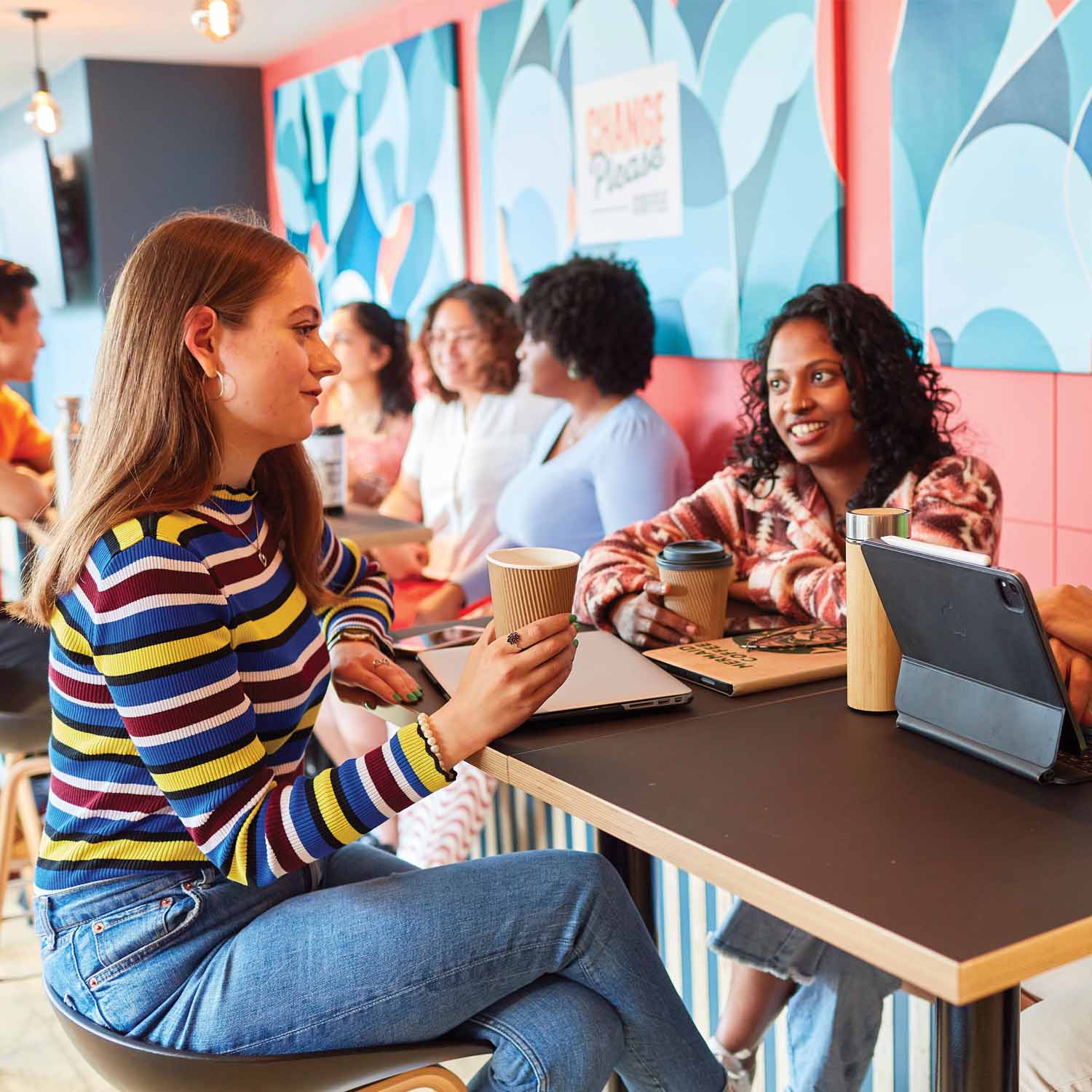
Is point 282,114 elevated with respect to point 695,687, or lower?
elevated

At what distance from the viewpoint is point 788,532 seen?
1903 mm

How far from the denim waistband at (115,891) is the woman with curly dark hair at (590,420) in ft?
5.84

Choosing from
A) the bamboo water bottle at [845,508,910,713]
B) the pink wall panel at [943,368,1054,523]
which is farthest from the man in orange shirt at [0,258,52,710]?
the pink wall panel at [943,368,1054,523]

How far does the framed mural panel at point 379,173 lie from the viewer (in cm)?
430

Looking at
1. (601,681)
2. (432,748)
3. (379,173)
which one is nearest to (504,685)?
(432,748)

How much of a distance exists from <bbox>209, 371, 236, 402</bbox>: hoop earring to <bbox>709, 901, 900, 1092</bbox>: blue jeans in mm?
927

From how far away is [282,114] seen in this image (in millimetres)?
5504

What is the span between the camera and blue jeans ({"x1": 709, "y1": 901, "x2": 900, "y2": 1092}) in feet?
5.34

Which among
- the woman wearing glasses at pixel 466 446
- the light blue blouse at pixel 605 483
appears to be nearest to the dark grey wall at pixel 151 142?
the woman wearing glasses at pixel 466 446

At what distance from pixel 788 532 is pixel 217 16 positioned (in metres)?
2.16

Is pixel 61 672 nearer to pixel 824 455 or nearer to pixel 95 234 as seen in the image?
pixel 824 455

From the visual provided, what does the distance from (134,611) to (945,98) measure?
1946 mm

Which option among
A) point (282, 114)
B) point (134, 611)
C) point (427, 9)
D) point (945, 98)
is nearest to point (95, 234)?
point (282, 114)

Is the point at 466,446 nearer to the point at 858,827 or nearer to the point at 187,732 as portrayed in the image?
the point at 187,732
